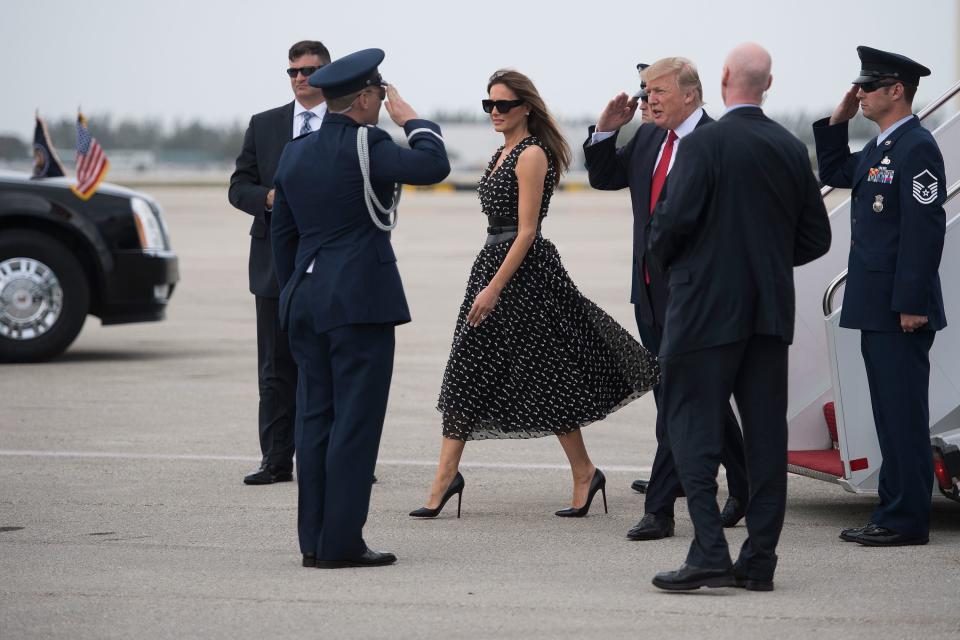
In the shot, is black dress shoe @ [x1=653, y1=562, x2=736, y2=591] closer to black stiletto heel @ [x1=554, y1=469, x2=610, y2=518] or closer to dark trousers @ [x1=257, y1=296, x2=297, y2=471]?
black stiletto heel @ [x1=554, y1=469, x2=610, y2=518]

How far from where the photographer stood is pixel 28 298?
1141cm

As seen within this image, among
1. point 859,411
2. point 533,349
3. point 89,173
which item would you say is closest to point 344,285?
point 533,349

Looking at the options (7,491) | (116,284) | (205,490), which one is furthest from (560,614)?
(116,284)

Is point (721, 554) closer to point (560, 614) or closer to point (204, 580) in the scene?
point (560, 614)

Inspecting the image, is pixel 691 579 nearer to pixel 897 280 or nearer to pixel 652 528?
pixel 652 528

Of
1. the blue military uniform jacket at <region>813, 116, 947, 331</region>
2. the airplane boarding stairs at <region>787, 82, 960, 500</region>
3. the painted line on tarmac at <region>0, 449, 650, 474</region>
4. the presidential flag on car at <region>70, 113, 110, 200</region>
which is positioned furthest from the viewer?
the presidential flag on car at <region>70, 113, 110, 200</region>

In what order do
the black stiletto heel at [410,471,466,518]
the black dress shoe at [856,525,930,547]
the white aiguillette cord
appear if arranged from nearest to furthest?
the white aiguillette cord
the black dress shoe at [856,525,930,547]
the black stiletto heel at [410,471,466,518]

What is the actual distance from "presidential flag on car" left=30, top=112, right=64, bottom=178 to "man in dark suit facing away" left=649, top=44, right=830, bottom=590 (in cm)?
823

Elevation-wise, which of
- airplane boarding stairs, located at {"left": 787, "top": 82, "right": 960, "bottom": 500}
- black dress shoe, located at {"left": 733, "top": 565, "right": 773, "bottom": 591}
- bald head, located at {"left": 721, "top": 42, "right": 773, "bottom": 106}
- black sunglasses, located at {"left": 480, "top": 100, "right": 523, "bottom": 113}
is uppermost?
bald head, located at {"left": 721, "top": 42, "right": 773, "bottom": 106}

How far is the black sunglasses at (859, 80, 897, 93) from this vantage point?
5613 mm

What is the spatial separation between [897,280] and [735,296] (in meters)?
0.99

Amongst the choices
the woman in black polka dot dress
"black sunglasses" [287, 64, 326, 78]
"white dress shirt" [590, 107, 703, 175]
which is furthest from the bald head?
"black sunglasses" [287, 64, 326, 78]

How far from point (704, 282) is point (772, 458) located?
2.07ft

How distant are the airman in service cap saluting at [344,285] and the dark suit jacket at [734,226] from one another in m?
0.93
